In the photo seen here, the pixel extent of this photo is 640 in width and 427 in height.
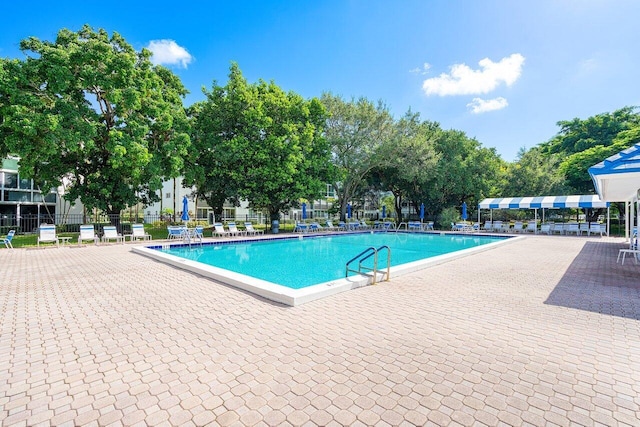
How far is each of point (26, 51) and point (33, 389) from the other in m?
19.5

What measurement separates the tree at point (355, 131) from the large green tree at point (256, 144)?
293 centimetres

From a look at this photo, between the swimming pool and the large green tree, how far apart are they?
389 cm

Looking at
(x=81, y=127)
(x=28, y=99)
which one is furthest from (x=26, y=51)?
(x=81, y=127)

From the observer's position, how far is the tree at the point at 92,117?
1316 cm

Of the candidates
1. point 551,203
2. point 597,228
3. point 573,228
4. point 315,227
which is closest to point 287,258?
point 315,227

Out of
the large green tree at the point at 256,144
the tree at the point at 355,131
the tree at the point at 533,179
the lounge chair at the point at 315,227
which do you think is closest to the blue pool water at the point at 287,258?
the large green tree at the point at 256,144

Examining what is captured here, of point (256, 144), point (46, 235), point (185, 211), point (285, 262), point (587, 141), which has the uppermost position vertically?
point (587, 141)

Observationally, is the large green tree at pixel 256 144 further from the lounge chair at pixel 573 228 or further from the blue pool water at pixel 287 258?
the lounge chair at pixel 573 228

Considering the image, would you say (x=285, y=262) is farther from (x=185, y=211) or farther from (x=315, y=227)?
(x=315, y=227)

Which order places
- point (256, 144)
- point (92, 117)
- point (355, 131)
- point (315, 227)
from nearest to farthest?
point (92, 117)
point (256, 144)
point (315, 227)
point (355, 131)

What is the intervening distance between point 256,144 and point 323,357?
17.4 m

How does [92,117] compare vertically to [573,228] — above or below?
above

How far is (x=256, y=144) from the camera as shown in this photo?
19109 millimetres

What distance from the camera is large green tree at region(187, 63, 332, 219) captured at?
Answer: 1872 centimetres
